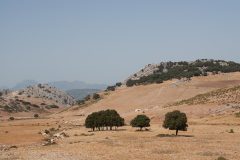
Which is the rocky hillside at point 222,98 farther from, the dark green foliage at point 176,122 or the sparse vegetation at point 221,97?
the dark green foliage at point 176,122

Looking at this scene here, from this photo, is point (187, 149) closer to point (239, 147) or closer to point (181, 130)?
point (239, 147)

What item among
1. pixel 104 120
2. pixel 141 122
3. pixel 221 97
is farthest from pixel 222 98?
pixel 141 122

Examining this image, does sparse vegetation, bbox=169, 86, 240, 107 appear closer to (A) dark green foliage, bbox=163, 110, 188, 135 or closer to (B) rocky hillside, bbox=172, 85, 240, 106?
(B) rocky hillside, bbox=172, 85, 240, 106

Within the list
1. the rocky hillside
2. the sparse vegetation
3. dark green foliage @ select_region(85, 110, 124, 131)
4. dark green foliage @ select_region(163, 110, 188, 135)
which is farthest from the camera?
the sparse vegetation

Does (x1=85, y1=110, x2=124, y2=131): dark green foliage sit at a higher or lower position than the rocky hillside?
lower

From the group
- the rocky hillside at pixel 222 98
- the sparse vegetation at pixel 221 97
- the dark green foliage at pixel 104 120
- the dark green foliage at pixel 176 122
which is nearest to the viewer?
the dark green foliage at pixel 176 122

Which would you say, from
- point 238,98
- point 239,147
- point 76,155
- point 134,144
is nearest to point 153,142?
point 134,144

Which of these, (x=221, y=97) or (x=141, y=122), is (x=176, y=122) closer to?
(x=141, y=122)

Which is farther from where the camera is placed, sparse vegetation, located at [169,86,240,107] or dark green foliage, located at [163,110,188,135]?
sparse vegetation, located at [169,86,240,107]

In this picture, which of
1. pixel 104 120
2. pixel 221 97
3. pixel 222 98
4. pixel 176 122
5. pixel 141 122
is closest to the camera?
pixel 176 122

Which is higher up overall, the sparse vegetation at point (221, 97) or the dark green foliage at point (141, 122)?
the sparse vegetation at point (221, 97)

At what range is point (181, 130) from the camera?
9819 cm

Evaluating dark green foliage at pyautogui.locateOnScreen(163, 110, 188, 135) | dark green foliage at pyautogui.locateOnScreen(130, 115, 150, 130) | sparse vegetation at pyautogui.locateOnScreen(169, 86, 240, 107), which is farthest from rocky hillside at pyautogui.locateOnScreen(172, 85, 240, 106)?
dark green foliage at pyautogui.locateOnScreen(163, 110, 188, 135)

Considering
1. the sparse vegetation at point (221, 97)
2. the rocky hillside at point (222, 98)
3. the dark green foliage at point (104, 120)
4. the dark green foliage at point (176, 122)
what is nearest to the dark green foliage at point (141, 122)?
the dark green foliage at point (104, 120)
